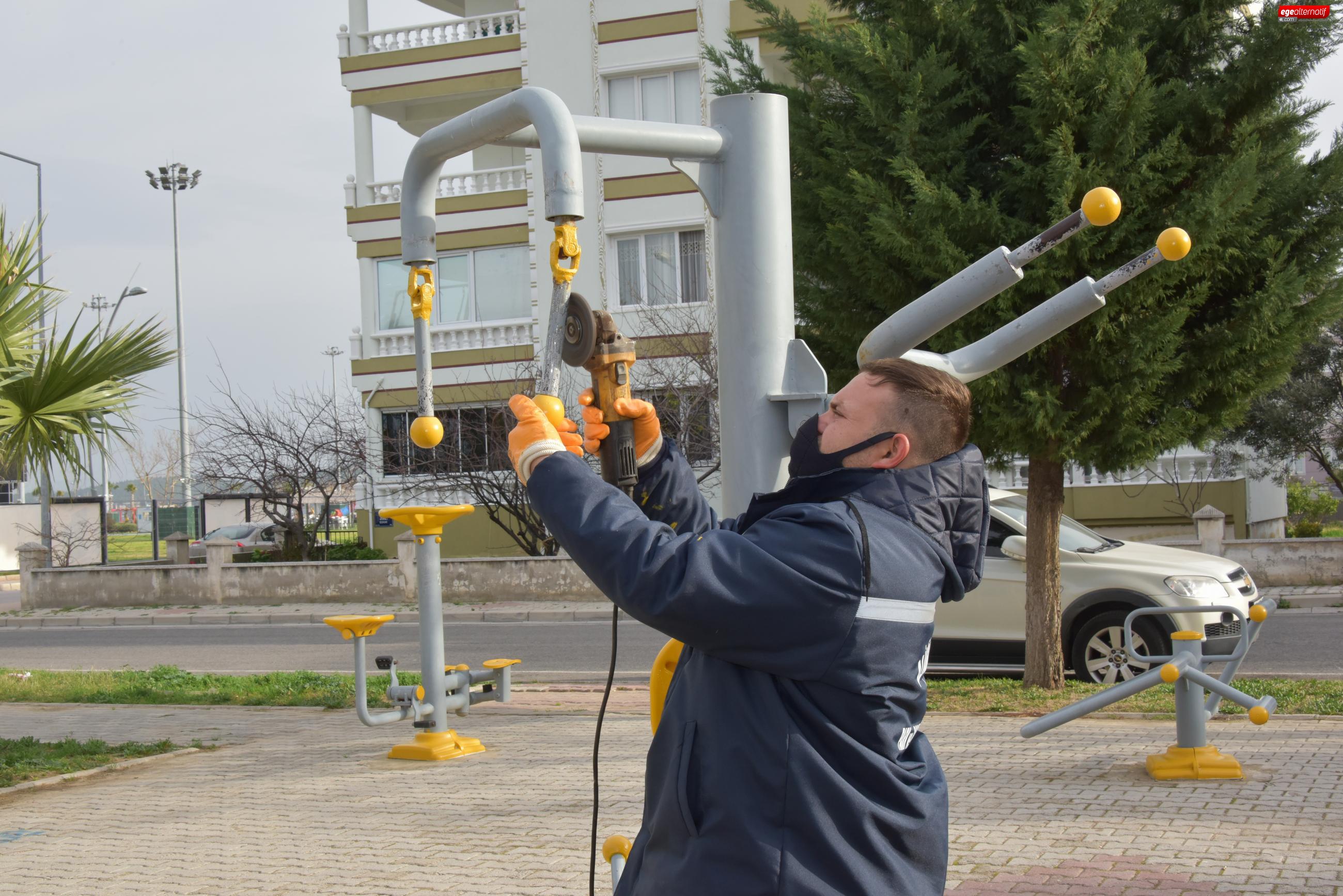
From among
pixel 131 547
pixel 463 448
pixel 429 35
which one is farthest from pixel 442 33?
pixel 131 547

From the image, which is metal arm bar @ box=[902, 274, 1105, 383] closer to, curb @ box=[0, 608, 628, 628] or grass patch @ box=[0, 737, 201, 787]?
grass patch @ box=[0, 737, 201, 787]

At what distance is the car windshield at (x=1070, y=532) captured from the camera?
10797mm

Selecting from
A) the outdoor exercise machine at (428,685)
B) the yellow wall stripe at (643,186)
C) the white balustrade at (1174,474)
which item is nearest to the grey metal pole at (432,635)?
the outdoor exercise machine at (428,685)

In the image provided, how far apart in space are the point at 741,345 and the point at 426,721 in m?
5.57

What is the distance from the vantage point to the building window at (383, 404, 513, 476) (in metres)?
23.7

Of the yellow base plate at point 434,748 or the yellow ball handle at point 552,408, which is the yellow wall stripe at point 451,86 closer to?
the yellow base plate at point 434,748

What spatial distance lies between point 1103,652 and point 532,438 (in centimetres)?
895

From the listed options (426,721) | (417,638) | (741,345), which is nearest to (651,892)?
(741,345)

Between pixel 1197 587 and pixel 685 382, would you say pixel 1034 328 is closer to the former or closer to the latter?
pixel 1197 587

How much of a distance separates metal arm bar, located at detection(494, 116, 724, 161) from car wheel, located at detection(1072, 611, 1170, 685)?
7946 millimetres

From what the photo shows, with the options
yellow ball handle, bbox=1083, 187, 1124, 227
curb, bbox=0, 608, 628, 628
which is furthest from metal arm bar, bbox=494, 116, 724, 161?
curb, bbox=0, 608, 628, 628

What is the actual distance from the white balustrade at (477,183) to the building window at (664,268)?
9.23 feet

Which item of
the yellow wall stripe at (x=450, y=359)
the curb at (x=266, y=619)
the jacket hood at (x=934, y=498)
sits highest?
the yellow wall stripe at (x=450, y=359)

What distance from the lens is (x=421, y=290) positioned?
11.2 ft
